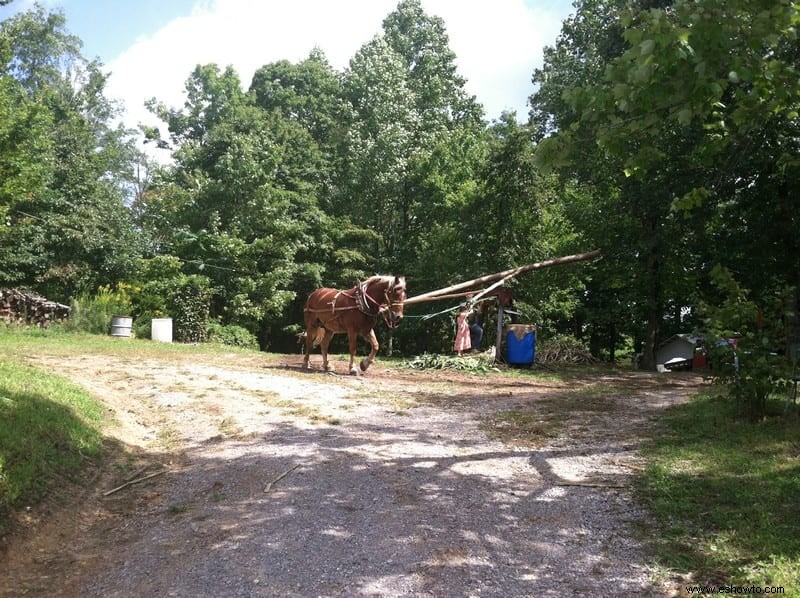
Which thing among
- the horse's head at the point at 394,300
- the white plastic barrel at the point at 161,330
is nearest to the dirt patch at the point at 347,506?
the horse's head at the point at 394,300

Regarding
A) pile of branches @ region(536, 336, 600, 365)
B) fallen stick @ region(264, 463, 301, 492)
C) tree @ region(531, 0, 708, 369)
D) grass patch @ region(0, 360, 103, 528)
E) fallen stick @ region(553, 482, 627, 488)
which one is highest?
tree @ region(531, 0, 708, 369)

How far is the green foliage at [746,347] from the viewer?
7039 mm

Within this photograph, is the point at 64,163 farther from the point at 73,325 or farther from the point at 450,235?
the point at 450,235

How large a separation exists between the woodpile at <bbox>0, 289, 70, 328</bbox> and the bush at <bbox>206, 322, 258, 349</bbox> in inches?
197

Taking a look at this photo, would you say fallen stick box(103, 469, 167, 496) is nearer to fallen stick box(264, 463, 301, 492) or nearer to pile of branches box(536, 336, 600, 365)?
fallen stick box(264, 463, 301, 492)

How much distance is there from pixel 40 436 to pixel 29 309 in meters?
18.6

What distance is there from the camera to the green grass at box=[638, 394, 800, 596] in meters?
3.66

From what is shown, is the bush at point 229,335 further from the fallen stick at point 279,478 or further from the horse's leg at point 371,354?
the fallen stick at point 279,478

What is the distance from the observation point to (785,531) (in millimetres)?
4117

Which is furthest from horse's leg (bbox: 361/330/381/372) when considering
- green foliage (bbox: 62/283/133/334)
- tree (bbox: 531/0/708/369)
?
green foliage (bbox: 62/283/133/334)

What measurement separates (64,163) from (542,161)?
91.1 feet

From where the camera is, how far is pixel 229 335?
22969 millimetres

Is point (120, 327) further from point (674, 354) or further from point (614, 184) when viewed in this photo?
point (674, 354)

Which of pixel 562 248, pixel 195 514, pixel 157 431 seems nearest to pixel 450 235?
pixel 562 248
